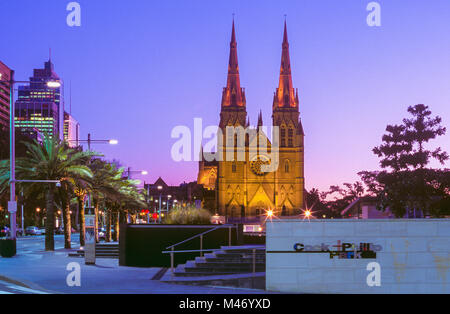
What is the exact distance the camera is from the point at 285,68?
525 feet

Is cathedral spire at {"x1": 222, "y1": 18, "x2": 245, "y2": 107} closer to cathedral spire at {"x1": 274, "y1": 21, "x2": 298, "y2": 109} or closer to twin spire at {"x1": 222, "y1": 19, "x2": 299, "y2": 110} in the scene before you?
twin spire at {"x1": 222, "y1": 19, "x2": 299, "y2": 110}

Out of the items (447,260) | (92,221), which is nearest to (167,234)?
(92,221)

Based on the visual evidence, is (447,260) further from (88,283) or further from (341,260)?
(88,283)

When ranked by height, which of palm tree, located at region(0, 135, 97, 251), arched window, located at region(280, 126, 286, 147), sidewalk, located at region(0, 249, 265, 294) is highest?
arched window, located at region(280, 126, 286, 147)

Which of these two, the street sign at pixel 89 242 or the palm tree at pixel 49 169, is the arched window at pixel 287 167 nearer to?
the palm tree at pixel 49 169

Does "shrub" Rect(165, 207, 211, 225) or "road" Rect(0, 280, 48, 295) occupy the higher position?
"shrub" Rect(165, 207, 211, 225)

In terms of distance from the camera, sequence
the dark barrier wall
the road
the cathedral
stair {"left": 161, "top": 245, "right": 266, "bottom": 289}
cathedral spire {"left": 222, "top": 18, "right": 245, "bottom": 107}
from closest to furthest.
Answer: the road
stair {"left": 161, "top": 245, "right": 266, "bottom": 289}
the dark barrier wall
the cathedral
cathedral spire {"left": 222, "top": 18, "right": 245, "bottom": 107}

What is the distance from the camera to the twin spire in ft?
514

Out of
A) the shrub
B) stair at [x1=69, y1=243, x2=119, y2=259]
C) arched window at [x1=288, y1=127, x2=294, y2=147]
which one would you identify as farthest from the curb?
arched window at [x1=288, y1=127, x2=294, y2=147]

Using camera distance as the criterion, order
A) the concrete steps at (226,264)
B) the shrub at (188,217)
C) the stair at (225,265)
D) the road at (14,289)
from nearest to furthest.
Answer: the road at (14,289), the stair at (225,265), the concrete steps at (226,264), the shrub at (188,217)

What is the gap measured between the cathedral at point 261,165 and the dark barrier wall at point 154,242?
407 feet

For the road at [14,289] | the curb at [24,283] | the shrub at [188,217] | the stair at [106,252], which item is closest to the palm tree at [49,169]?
the stair at [106,252]

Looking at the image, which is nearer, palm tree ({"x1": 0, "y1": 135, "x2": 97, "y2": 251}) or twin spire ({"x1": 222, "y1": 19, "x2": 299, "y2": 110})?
palm tree ({"x1": 0, "y1": 135, "x2": 97, "y2": 251})

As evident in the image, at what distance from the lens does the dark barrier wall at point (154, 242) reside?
27344 mm
